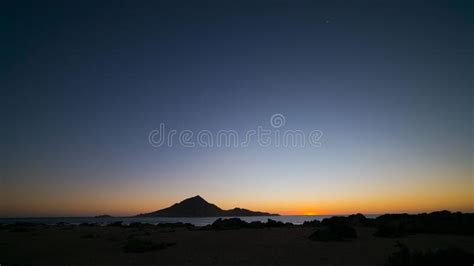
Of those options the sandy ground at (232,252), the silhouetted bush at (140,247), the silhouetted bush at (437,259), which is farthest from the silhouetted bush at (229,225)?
the silhouetted bush at (437,259)

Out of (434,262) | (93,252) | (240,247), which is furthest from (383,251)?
(93,252)

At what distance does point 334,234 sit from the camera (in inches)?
723

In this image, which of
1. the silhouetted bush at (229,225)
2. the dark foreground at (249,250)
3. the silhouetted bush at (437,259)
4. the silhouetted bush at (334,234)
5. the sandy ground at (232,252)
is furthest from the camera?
the silhouetted bush at (229,225)

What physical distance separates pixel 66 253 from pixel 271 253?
9.41 metres

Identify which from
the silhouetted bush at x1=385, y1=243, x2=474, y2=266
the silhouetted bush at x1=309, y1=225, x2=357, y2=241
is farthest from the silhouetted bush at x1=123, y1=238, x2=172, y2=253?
the silhouetted bush at x1=385, y1=243, x2=474, y2=266

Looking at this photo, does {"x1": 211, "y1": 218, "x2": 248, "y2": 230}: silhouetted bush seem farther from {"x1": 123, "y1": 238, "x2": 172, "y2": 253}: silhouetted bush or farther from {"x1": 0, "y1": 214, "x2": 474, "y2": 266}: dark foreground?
{"x1": 123, "y1": 238, "x2": 172, "y2": 253}: silhouetted bush

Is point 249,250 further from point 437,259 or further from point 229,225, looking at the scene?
point 229,225

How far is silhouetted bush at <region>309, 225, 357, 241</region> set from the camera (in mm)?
17984

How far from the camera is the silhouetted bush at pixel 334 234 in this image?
708 inches

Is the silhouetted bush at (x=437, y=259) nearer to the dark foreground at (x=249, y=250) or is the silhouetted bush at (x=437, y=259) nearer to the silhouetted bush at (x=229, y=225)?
the dark foreground at (x=249, y=250)

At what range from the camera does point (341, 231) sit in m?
18.9

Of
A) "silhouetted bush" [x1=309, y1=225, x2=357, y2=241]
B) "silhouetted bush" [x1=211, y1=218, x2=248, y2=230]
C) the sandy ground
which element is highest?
"silhouetted bush" [x1=211, y1=218, x2=248, y2=230]

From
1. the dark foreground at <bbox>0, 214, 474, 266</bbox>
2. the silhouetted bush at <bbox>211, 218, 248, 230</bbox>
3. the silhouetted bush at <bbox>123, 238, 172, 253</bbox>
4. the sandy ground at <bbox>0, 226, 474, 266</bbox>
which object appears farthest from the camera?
the silhouetted bush at <bbox>211, 218, 248, 230</bbox>

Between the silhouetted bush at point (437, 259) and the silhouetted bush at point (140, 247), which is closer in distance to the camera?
the silhouetted bush at point (437, 259)
